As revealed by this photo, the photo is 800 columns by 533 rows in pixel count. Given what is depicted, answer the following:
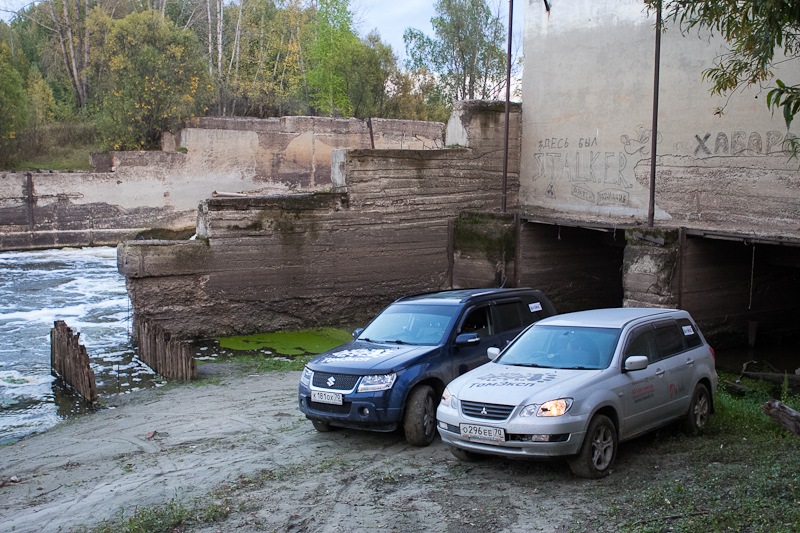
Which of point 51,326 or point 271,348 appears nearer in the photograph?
point 271,348

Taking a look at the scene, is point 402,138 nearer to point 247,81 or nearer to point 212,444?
point 247,81

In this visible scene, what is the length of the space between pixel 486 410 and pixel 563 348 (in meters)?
1.43

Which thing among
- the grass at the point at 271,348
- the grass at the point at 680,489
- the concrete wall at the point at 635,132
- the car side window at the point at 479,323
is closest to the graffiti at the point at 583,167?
the concrete wall at the point at 635,132

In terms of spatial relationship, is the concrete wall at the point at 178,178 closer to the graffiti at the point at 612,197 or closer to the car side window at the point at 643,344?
the graffiti at the point at 612,197

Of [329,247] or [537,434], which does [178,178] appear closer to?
A: [329,247]

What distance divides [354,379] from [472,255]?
11.3 metres

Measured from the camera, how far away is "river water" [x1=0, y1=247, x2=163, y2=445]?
1353 centimetres

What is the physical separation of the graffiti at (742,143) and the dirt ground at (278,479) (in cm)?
851

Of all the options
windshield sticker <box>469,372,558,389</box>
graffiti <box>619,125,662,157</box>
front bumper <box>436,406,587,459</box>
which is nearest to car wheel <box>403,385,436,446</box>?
windshield sticker <box>469,372,558,389</box>

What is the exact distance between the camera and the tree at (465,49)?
128 feet

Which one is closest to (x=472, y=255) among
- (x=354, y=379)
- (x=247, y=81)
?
(x=354, y=379)

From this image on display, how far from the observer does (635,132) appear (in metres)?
18.3

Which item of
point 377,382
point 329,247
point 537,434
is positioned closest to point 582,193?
point 329,247

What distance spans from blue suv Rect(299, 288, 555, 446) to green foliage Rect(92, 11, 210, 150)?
2448 cm
